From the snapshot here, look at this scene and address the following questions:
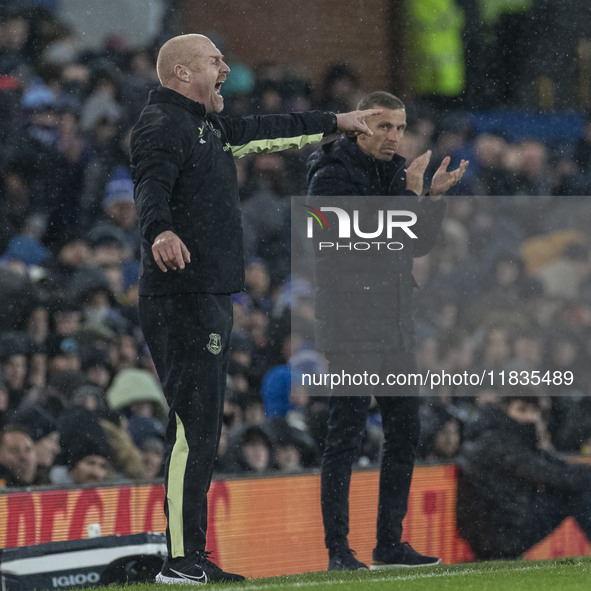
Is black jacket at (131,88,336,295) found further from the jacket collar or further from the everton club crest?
the everton club crest

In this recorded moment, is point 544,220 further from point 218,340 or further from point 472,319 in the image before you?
point 218,340

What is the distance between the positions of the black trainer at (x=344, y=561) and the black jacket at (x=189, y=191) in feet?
3.99

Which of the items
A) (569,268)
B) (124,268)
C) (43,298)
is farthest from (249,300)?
(569,268)

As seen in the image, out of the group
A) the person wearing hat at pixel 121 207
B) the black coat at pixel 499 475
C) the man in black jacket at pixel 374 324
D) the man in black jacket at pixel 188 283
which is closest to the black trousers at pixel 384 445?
the man in black jacket at pixel 374 324

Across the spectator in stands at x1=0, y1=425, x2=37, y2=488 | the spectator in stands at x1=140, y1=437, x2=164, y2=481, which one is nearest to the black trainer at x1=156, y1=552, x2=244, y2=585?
the spectator in stands at x1=0, y1=425, x2=37, y2=488

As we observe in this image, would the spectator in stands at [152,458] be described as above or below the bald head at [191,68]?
below

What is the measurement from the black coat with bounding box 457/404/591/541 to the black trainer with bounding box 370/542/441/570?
1.12 m

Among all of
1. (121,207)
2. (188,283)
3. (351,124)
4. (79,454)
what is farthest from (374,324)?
(121,207)

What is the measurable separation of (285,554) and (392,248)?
1477mm

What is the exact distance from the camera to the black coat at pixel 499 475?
5.75 metres

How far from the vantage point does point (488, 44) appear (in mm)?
11273

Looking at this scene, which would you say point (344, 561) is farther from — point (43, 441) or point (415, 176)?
point (43, 441)

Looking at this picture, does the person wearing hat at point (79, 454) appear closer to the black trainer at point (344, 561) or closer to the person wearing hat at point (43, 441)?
the person wearing hat at point (43, 441)

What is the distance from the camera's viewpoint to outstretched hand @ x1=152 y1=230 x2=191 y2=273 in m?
3.62
